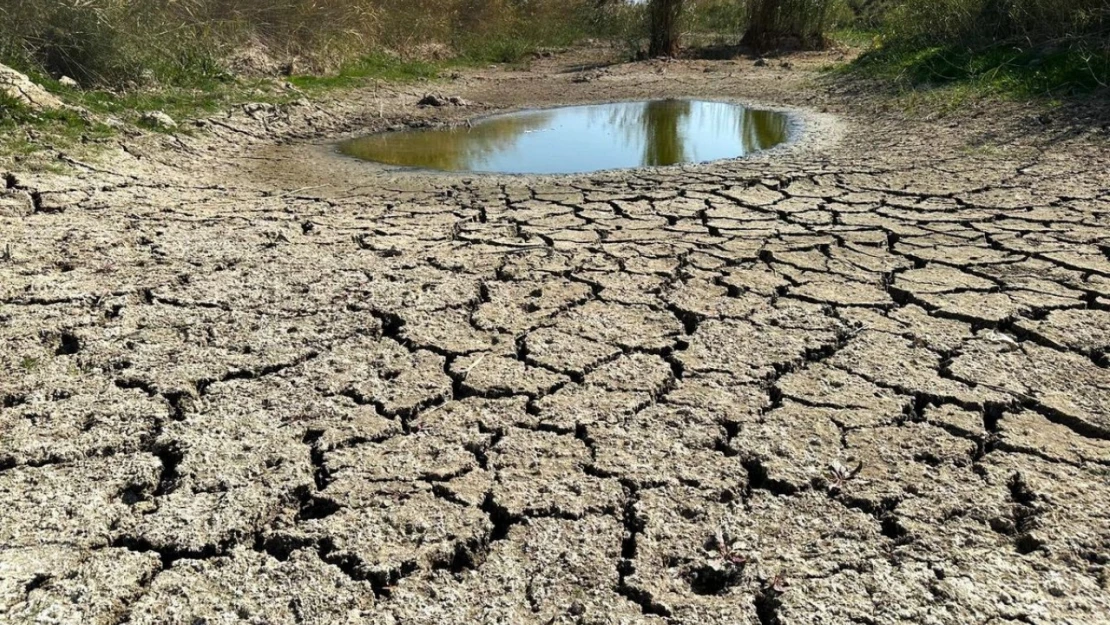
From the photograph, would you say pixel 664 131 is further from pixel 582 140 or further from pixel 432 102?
pixel 432 102

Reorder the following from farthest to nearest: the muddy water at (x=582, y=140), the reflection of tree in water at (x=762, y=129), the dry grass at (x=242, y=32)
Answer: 1. the reflection of tree in water at (x=762, y=129)
2. the dry grass at (x=242, y=32)
3. the muddy water at (x=582, y=140)

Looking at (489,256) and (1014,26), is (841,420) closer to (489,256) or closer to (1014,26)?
(489,256)

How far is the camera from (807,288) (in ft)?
9.81

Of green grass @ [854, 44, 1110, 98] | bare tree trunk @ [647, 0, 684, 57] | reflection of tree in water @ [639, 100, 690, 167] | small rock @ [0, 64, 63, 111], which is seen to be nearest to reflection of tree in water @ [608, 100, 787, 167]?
reflection of tree in water @ [639, 100, 690, 167]

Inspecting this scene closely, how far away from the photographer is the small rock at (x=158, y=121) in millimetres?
5328

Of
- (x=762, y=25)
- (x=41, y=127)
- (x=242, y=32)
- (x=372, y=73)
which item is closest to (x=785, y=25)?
(x=762, y=25)

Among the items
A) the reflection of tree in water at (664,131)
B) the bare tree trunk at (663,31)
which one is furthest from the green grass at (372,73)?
the bare tree trunk at (663,31)

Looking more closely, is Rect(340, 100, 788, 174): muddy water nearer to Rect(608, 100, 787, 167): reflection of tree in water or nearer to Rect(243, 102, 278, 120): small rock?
Rect(608, 100, 787, 167): reflection of tree in water

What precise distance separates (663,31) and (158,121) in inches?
313

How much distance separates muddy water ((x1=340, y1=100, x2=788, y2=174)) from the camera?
18.0 ft

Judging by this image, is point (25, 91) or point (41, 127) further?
point (25, 91)

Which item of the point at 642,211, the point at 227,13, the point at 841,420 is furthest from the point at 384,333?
the point at 227,13

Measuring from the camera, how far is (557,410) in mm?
2207

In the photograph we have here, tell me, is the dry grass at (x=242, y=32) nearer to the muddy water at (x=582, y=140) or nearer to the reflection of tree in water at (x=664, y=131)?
the muddy water at (x=582, y=140)
